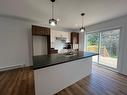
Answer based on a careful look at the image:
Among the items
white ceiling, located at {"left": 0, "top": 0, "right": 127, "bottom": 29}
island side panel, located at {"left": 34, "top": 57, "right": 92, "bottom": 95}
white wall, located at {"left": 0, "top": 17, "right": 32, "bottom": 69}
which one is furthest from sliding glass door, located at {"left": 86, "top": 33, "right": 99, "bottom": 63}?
white wall, located at {"left": 0, "top": 17, "right": 32, "bottom": 69}

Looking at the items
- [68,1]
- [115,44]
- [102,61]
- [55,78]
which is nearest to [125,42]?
[115,44]

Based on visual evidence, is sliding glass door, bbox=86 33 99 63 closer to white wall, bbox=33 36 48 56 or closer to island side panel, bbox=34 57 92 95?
island side panel, bbox=34 57 92 95

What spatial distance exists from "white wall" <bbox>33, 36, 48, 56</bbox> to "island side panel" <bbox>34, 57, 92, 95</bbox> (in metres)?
2.48

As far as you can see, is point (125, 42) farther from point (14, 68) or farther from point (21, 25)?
point (14, 68)

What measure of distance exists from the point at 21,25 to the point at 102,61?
4.74 m

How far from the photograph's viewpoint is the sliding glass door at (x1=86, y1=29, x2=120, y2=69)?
3.59 metres

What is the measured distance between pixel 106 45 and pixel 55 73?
3334 millimetres

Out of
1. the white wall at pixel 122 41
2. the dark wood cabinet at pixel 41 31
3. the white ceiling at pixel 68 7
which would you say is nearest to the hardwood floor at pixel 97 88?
the white wall at pixel 122 41

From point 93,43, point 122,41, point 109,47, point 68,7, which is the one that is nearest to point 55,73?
point 68,7

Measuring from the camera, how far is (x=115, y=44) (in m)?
3.59

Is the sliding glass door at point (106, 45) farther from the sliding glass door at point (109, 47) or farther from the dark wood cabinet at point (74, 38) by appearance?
the dark wood cabinet at point (74, 38)

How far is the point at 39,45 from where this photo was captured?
4.27 metres

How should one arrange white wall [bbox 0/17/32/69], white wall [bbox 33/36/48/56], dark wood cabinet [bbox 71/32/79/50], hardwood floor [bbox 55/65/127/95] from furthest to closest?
dark wood cabinet [bbox 71/32/79/50]
white wall [bbox 33/36/48/56]
white wall [bbox 0/17/32/69]
hardwood floor [bbox 55/65/127/95]

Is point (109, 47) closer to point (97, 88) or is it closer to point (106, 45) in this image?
point (106, 45)
